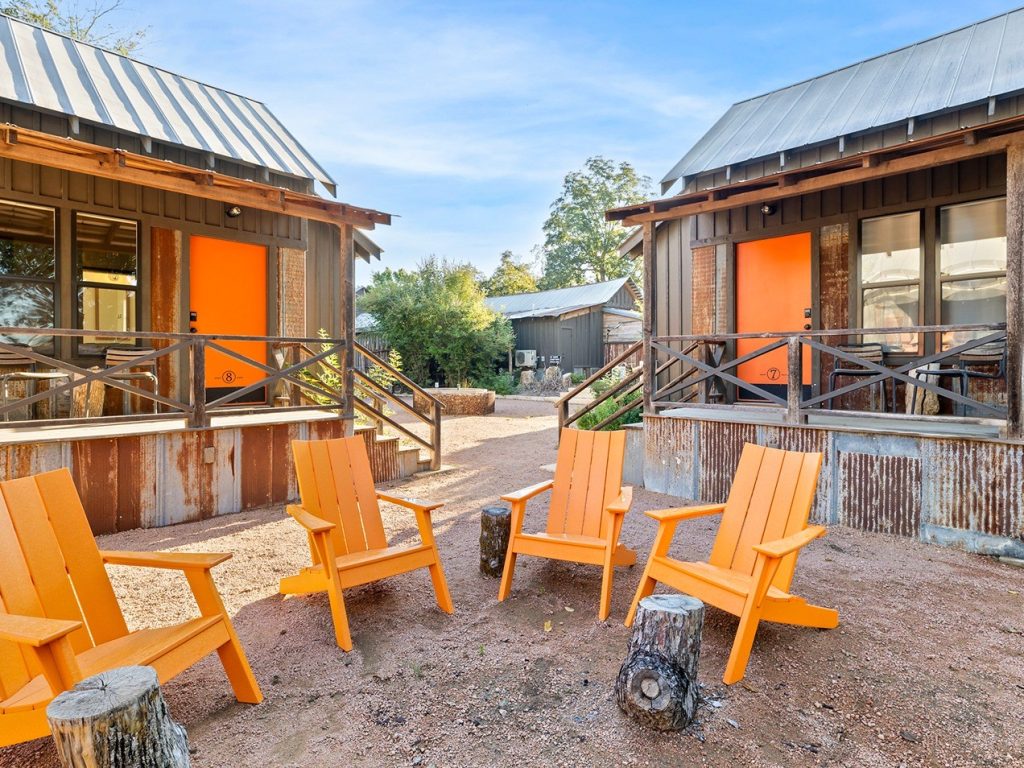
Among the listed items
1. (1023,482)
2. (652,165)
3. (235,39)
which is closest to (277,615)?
(1023,482)

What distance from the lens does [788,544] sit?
2547 mm

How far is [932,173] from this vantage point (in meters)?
5.95

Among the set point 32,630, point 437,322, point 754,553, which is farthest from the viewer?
point 437,322

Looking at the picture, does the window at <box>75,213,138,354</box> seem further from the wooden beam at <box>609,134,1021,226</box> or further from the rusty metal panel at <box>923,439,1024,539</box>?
the rusty metal panel at <box>923,439,1024,539</box>

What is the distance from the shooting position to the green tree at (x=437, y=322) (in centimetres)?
1686

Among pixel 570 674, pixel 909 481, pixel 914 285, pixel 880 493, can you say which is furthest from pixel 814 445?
pixel 570 674

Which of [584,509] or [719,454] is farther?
[719,454]

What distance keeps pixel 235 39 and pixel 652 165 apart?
89.9ft

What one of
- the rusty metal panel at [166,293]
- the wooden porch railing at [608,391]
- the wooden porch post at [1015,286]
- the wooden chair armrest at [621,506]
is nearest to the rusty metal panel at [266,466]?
the rusty metal panel at [166,293]

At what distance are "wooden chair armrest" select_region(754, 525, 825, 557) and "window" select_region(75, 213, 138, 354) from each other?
259 inches

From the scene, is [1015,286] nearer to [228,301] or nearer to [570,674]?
[570,674]

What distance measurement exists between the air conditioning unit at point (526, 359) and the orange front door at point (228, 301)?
12823 mm

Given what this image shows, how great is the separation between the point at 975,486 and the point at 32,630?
17.8 ft

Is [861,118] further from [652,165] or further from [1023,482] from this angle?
[652,165]
